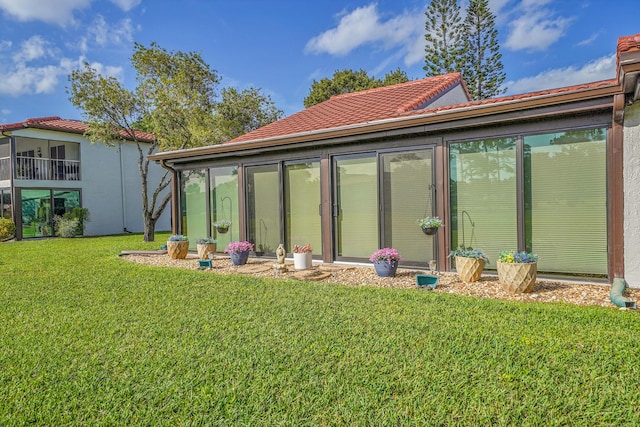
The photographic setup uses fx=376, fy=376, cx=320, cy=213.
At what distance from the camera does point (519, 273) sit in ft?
16.7

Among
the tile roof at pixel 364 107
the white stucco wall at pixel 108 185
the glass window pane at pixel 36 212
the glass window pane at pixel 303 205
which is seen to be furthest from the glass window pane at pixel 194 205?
the glass window pane at pixel 36 212

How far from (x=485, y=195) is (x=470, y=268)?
52.1 inches

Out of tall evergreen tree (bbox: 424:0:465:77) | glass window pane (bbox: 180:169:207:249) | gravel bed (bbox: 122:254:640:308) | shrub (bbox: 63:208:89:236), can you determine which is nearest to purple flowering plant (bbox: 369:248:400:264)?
gravel bed (bbox: 122:254:640:308)

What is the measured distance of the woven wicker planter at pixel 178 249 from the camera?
8953 millimetres

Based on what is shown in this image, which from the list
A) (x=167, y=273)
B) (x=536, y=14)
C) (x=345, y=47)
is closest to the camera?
(x=167, y=273)

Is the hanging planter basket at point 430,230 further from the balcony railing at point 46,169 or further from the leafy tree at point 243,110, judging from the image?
the balcony railing at point 46,169

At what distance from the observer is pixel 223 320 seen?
4.06 meters

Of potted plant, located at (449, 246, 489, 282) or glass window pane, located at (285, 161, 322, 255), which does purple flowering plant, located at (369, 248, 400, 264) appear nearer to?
potted plant, located at (449, 246, 489, 282)

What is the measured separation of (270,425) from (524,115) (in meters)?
5.42

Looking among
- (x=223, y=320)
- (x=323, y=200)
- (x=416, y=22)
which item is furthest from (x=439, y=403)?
(x=416, y=22)

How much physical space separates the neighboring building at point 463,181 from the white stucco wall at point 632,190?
14 mm

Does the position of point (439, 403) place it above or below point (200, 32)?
below

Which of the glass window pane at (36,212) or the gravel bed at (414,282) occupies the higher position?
the glass window pane at (36,212)

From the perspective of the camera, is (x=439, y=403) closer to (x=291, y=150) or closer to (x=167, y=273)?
(x=167, y=273)
